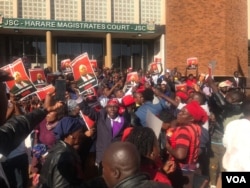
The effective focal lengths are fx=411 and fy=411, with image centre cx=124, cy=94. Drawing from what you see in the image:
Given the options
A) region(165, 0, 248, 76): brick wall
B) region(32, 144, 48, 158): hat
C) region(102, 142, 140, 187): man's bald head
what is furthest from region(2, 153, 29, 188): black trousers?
region(165, 0, 248, 76): brick wall

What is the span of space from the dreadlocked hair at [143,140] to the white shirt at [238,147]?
0.65 m

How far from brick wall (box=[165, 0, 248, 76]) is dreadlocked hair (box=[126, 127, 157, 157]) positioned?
21.7m

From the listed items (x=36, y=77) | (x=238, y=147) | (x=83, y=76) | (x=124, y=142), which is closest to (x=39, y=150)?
(x=83, y=76)

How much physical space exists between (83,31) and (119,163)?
21.2 meters

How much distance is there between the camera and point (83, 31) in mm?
23188

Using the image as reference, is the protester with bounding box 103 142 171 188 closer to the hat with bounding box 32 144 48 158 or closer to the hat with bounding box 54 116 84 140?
the hat with bounding box 54 116 84 140

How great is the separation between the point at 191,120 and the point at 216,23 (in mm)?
20759

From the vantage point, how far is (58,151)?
392 centimetres

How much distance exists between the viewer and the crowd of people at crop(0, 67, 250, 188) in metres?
2.68

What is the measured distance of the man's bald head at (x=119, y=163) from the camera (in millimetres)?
2488

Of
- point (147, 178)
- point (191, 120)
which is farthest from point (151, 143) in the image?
point (191, 120)

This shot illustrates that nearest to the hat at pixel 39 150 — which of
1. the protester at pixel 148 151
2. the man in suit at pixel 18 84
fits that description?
the man in suit at pixel 18 84

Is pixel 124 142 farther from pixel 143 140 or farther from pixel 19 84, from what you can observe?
pixel 19 84

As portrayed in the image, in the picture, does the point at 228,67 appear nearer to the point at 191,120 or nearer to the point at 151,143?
the point at 191,120
